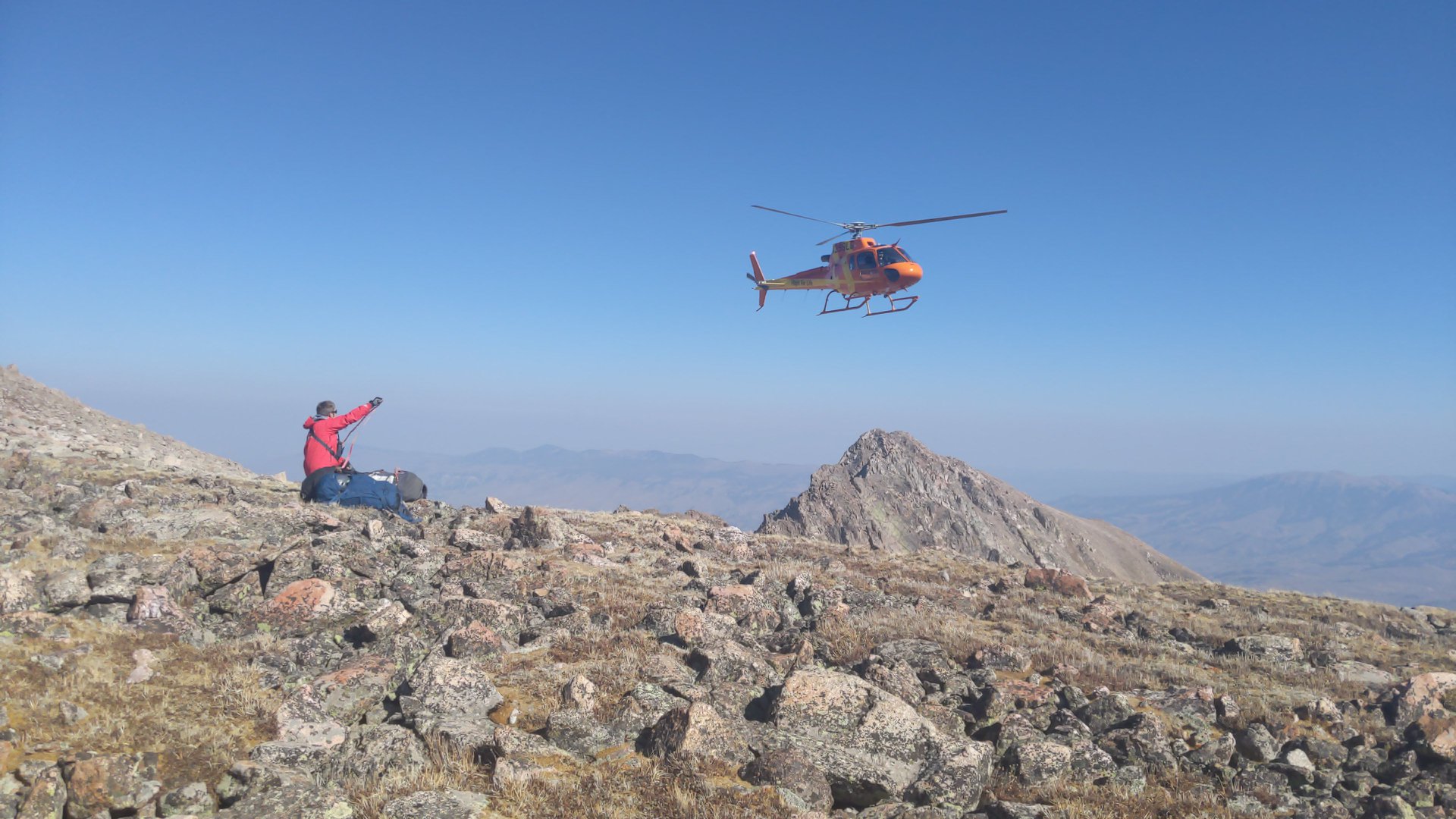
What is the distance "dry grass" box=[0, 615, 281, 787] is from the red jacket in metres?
8.77

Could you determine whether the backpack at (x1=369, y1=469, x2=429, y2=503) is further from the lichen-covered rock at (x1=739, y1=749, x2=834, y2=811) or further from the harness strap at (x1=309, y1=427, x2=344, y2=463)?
the lichen-covered rock at (x1=739, y1=749, x2=834, y2=811)

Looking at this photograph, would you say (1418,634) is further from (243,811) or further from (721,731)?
(243,811)

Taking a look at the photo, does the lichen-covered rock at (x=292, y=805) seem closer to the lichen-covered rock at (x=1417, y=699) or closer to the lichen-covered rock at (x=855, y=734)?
the lichen-covered rock at (x=855, y=734)

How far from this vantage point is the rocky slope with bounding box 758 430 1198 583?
6222cm

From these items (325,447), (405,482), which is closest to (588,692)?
(325,447)

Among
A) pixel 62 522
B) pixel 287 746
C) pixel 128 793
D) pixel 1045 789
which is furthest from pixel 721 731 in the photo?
pixel 62 522

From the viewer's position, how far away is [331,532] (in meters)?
15.5

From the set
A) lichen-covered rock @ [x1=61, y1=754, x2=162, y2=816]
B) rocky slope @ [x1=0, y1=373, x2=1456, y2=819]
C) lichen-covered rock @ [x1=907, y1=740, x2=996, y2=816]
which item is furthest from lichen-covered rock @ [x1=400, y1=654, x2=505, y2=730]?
lichen-covered rock @ [x1=907, y1=740, x2=996, y2=816]

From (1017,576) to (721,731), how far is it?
1864cm

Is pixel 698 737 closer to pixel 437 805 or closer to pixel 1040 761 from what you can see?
pixel 437 805

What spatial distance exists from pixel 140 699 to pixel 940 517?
70.8 meters

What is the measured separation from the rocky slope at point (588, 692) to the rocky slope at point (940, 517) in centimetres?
4100

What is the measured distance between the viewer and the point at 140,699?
26.0ft

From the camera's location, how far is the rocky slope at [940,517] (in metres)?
62.2
